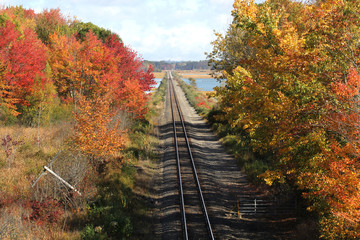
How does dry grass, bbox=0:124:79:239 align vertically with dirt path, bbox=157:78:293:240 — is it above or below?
above

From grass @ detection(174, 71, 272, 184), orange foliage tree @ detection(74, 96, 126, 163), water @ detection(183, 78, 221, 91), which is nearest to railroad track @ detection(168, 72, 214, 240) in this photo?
grass @ detection(174, 71, 272, 184)

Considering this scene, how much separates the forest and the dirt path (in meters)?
1.94

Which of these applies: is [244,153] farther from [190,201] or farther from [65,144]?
[65,144]

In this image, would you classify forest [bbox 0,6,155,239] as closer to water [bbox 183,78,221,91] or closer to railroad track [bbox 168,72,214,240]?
railroad track [bbox 168,72,214,240]

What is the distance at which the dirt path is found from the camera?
13.0m

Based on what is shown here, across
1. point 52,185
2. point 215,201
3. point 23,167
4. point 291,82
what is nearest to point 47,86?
point 23,167

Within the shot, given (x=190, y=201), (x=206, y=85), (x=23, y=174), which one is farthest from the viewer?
(x=206, y=85)

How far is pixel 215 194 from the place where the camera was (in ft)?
54.3

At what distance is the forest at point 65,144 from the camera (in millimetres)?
13109

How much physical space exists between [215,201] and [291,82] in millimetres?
→ 7655

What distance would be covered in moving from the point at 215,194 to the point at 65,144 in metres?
9.97

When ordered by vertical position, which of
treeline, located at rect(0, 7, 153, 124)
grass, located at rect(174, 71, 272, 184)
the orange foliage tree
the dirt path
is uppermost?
treeline, located at rect(0, 7, 153, 124)

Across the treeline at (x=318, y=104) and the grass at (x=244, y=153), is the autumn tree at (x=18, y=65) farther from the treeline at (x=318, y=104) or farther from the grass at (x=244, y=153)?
the treeline at (x=318, y=104)

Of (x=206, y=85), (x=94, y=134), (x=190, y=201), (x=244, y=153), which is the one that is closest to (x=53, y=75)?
(x=94, y=134)
